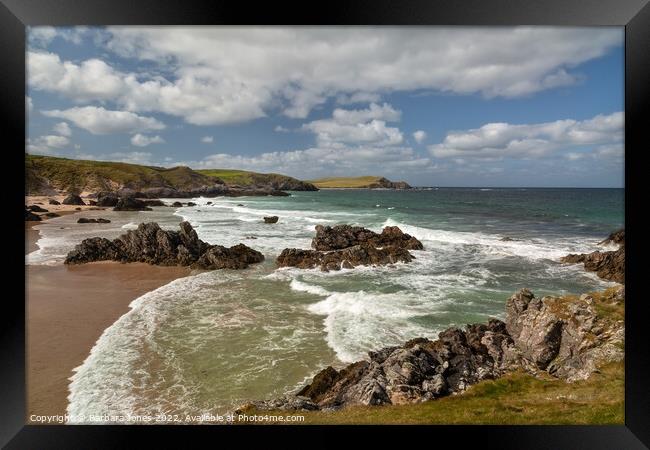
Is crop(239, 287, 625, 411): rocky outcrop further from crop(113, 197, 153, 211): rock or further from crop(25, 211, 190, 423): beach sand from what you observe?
crop(113, 197, 153, 211): rock

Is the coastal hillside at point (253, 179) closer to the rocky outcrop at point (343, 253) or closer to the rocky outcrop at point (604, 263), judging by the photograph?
the rocky outcrop at point (343, 253)

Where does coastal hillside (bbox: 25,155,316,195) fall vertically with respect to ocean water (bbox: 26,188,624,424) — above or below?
above

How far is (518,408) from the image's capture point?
5.16 m

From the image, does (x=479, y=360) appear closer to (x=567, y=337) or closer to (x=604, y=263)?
(x=567, y=337)

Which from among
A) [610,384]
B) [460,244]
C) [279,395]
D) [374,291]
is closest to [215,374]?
[279,395]

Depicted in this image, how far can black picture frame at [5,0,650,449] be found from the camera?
4.60 meters

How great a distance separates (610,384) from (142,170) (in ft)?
189

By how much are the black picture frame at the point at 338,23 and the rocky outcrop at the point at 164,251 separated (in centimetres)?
972

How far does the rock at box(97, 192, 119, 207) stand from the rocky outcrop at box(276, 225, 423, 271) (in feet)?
103

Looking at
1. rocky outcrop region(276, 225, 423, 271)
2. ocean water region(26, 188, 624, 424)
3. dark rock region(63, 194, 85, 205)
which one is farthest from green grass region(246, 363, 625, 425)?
dark rock region(63, 194, 85, 205)

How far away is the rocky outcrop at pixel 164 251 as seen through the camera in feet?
48.6
